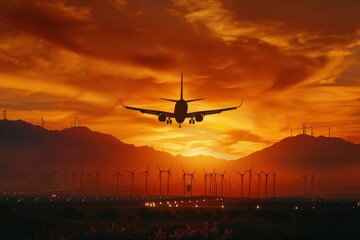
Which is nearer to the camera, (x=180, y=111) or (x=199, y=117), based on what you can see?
(x=199, y=117)

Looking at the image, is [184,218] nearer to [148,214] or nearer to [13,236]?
[148,214]

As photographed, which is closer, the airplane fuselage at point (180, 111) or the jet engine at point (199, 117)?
the jet engine at point (199, 117)

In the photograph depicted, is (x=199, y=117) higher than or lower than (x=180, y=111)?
lower

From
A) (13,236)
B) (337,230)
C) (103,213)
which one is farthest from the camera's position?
(103,213)

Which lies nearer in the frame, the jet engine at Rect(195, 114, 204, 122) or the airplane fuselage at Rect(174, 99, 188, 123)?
the jet engine at Rect(195, 114, 204, 122)

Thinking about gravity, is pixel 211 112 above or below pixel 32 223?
above

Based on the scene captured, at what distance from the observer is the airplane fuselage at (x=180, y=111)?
128 meters

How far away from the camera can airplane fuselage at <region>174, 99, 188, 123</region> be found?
128 metres

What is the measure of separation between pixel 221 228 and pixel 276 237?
7.35 meters

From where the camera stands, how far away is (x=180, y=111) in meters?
131

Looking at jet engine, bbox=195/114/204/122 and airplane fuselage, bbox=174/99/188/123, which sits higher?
airplane fuselage, bbox=174/99/188/123

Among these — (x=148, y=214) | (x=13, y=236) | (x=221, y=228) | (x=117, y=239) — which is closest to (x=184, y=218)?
(x=148, y=214)

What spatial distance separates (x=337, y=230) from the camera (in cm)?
8425

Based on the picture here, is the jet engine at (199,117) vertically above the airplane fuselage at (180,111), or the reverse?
the airplane fuselage at (180,111)
